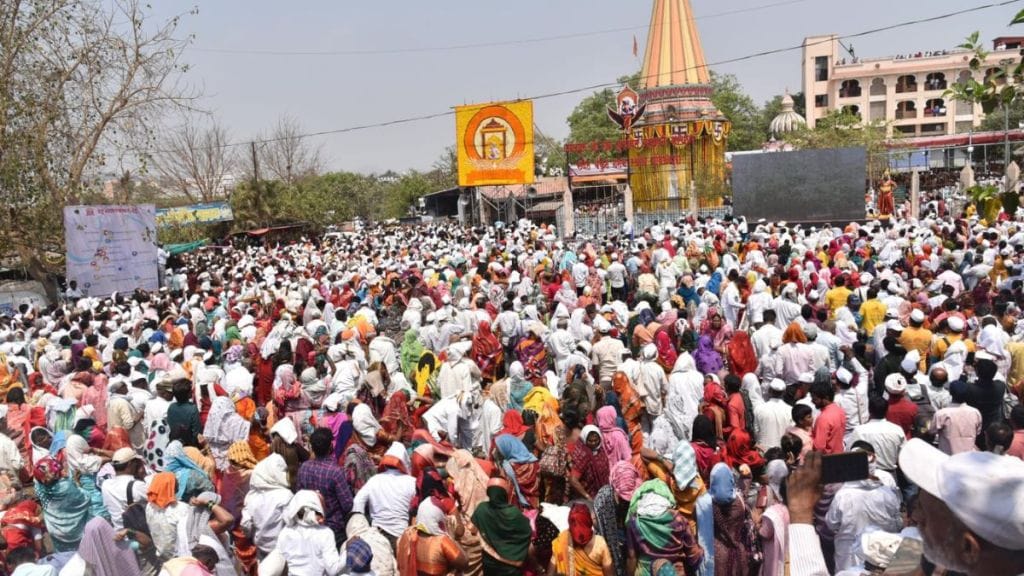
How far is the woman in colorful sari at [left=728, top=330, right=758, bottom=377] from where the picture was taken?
8.05m

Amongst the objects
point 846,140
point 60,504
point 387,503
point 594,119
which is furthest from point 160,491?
point 594,119

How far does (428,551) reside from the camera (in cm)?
445

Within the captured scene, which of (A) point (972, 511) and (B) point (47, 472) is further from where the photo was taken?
(B) point (47, 472)

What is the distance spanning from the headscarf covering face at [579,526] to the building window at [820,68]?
61.6 m

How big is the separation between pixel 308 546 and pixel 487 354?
511 cm

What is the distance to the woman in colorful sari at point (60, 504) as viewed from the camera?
5.46m

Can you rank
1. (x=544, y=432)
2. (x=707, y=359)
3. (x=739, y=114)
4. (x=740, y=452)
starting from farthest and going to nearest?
(x=739, y=114), (x=707, y=359), (x=544, y=432), (x=740, y=452)

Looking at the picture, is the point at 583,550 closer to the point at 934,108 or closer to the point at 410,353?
the point at 410,353

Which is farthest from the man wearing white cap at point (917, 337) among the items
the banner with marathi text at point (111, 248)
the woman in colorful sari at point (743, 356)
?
the banner with marathi text at point (111, 248)

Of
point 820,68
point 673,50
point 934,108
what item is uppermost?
point 820,68

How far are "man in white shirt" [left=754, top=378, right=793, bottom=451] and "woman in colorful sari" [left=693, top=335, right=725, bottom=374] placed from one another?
1426 millimetres

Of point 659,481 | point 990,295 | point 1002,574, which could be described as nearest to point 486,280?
point 990,295

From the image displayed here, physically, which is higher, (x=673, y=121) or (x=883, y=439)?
(x=673, y=121)

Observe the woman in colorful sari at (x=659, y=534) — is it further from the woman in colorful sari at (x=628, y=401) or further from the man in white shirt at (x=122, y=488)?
the man in white shirt at (x=122, y=488)
